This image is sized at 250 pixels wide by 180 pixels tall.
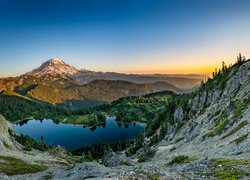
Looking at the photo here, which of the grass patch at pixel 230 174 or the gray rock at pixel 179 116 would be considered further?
the gray rock at pixel 179 116

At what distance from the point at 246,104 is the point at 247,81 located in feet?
102

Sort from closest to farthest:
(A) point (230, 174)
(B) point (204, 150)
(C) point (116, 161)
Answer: (A) point (230, 174) → (B) point (204, 150) → (C) point (116, 161)

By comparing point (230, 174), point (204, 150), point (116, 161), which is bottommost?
point (116, 161)

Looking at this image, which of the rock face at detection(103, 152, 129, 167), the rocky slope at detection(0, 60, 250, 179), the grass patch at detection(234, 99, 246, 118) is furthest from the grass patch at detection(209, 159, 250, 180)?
the grass patch at detection(234, 99, 246, 118)

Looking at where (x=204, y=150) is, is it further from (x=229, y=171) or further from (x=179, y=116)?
(x=179, y=116)

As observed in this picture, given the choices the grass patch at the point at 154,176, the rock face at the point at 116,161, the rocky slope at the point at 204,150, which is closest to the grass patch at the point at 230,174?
the rocky slope at the point at 204,150

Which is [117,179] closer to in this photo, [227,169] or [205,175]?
[205,175]

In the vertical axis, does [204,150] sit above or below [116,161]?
above

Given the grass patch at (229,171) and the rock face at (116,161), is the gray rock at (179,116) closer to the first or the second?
the rock face at (116,161)

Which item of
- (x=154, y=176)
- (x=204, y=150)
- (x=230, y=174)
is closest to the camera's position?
(x=230, y=174)

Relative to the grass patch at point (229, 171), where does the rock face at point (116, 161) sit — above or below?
below

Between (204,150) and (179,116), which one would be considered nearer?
(204,150)

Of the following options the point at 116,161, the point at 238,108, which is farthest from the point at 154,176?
the point at 238,108

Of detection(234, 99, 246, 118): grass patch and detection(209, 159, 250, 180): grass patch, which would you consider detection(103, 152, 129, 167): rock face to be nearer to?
detection(234, 99, 246, 118): grass patch
